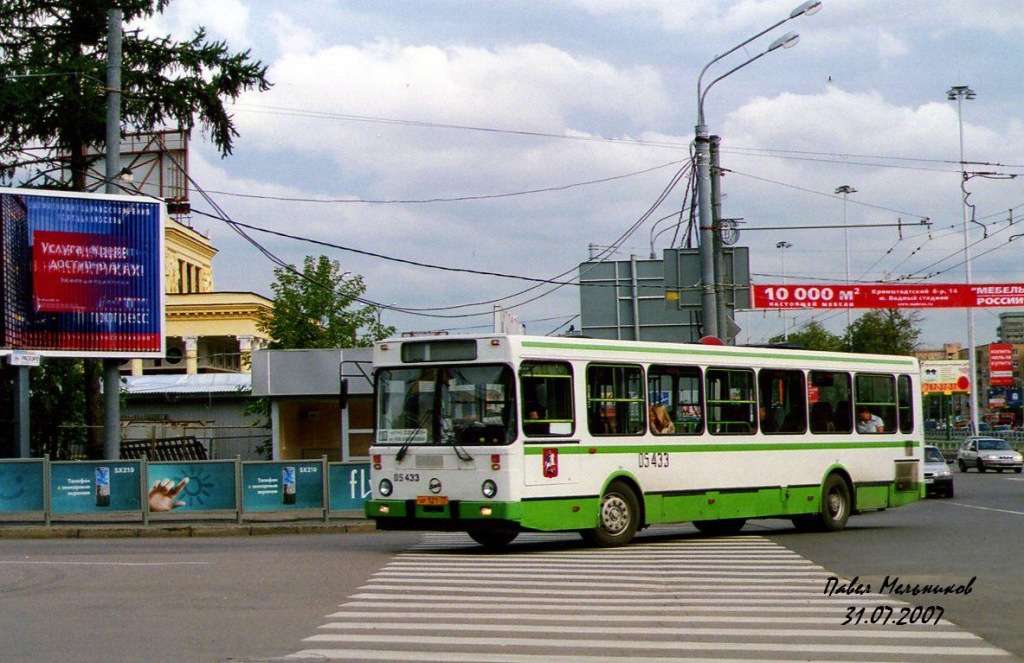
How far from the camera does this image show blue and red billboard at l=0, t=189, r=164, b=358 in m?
25.4

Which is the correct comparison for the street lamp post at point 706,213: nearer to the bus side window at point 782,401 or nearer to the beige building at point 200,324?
the bus side window at point 782,401

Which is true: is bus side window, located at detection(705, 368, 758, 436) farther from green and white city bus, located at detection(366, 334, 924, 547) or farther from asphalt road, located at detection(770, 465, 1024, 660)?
asphalt road, located at detection(770, 465, 1024, 660)

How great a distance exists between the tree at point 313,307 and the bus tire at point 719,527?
20.6 m

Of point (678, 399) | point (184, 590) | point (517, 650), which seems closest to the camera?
point (517, 650)

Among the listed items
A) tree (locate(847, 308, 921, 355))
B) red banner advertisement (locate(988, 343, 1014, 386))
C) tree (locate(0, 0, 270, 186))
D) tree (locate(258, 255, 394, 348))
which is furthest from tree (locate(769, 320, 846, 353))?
tree (locate(0, 0, 270, 186))


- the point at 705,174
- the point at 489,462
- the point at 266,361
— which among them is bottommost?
the point at 489,462

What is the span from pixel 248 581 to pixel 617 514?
235 inches

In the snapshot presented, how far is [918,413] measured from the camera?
2269 cm

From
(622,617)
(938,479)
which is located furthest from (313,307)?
(622,617)

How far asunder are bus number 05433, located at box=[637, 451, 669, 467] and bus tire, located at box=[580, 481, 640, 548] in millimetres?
421

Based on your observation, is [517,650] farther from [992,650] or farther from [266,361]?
[266,361]

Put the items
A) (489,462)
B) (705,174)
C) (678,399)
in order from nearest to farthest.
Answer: (489,462) < (678,399) < (705,174)

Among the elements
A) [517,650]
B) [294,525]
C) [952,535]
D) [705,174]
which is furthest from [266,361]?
[517,650]

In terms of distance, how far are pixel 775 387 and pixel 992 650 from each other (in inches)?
436
